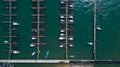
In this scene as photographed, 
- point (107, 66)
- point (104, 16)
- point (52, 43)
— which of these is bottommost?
point (107, 66)

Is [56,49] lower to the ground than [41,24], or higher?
lower

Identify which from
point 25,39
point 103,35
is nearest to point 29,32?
point 25,39

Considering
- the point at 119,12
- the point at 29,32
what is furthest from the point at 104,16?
the point at 29,32

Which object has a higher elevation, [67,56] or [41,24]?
[41,24]

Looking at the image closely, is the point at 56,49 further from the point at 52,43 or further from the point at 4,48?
the point at 4,48

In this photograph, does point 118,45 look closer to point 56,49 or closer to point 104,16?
point 104,16
